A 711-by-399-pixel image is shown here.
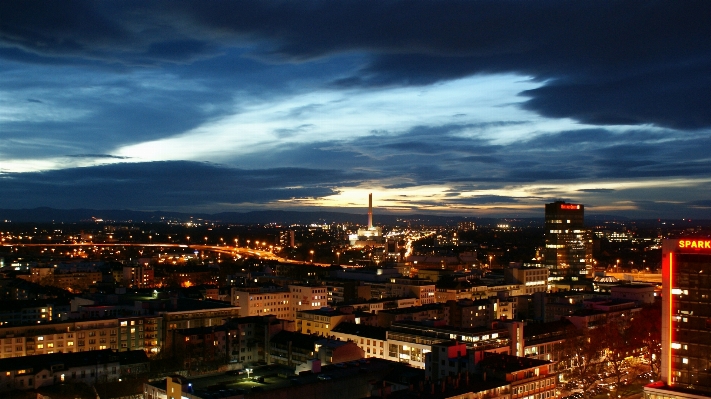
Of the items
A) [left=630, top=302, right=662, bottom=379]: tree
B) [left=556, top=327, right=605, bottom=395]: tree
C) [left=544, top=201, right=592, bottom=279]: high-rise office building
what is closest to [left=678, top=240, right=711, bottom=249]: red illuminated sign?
[left=556, top=327, right=605, bottom=395]: tree

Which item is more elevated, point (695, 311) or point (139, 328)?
point (695, 311)

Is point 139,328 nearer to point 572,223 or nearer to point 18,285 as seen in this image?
point 18,285

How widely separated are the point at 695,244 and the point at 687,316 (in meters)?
2.98

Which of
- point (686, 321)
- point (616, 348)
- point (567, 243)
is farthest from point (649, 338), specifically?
point (567, 243)

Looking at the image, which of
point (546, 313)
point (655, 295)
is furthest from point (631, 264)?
point (546, 313)

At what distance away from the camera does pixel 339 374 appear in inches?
1025

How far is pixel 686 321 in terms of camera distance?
26062 millimetres

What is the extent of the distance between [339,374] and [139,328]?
19.9 meters

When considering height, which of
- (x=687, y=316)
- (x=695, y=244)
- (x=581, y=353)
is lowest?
(x=581, y=353)

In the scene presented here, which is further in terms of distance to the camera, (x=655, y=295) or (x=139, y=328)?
(x=655, y=295)

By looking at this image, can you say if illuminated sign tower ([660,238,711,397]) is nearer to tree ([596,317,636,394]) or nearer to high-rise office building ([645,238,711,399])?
high-rise office building ([645,238,711,399])

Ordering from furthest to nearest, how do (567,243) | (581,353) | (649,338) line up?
(567,243) < (649,338) < (581,353)

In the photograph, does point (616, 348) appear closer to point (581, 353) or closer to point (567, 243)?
point (581, 353)

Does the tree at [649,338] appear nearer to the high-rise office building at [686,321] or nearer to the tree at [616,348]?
the tree at [616,348]
